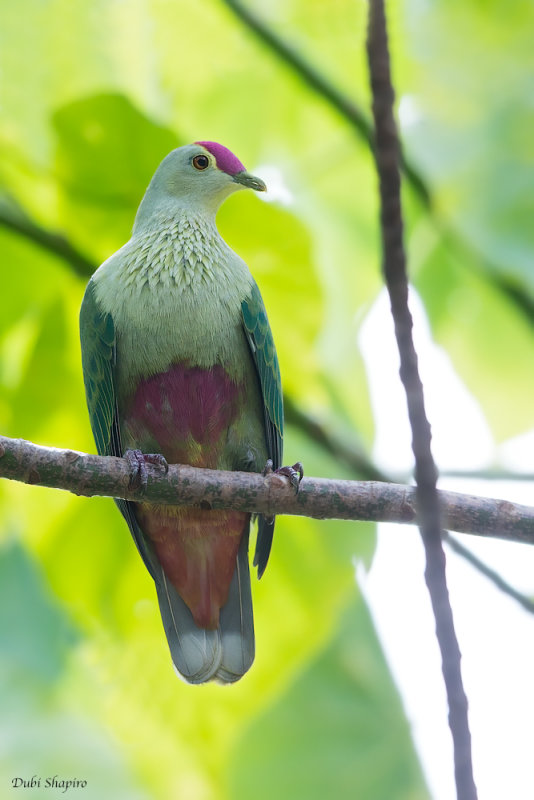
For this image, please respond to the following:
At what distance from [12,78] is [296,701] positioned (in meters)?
3.05

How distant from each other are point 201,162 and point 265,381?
908 millimetres

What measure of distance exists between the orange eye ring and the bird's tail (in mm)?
1341

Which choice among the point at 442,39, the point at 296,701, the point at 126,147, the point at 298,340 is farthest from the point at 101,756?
the point at 442,39

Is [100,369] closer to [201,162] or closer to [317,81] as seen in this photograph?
[201,162]

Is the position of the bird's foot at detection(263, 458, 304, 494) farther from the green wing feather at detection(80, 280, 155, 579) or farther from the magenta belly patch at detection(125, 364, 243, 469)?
the green wing feather at detection(80, 280, 155, 579)

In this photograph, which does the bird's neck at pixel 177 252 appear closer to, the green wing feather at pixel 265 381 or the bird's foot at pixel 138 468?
the green wing feather at pixel 265 381

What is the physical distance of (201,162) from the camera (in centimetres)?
355

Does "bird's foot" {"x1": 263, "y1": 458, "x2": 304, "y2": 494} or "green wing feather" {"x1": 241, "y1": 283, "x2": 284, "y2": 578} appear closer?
"bird's foot" {"x1": 263, "y1": 458, "x2": 304, "y2": 494}

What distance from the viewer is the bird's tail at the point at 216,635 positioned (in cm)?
333

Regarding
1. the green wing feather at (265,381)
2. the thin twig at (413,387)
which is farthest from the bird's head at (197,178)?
the thin twig at (413,387)

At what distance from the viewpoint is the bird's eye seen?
3.55 m

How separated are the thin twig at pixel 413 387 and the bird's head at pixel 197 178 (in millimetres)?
2308
